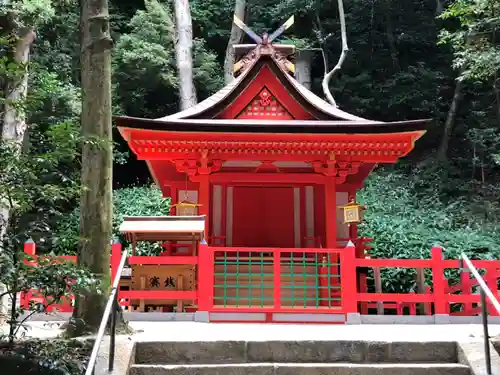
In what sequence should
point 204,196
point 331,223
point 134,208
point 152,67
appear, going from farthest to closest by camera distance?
point 152,67 < point 134,208 < point 204,196 < point 331,223

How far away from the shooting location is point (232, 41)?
74.1ft

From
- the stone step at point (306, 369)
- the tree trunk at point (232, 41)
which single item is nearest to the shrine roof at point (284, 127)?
the stone step at point (306, 369)

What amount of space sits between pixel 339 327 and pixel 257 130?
12.5ft

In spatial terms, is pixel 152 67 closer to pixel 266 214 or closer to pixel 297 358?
pixel 266 214

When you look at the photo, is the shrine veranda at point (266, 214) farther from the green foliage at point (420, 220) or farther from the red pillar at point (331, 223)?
the green foliage at point (420, 220)

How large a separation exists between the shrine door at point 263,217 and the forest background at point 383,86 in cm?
311

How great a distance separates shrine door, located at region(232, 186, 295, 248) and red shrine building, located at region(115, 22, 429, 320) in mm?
22

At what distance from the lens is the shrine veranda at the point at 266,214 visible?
26.4 ft

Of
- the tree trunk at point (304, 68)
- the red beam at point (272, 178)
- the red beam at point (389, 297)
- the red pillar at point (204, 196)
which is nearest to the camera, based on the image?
the red beam at point (389, 297)

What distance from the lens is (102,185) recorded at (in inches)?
230

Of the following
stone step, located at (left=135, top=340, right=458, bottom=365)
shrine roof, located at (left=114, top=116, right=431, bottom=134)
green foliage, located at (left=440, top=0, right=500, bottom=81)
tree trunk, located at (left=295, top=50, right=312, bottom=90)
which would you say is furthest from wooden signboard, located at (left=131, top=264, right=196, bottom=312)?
tree trunk, located at (left=295, top=50, right=312, bottom=90)

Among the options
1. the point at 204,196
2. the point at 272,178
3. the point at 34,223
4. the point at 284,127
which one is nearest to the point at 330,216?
the point at 272,178

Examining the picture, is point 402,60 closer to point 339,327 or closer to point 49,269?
point 339,327

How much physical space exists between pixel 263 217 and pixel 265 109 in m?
2.39
